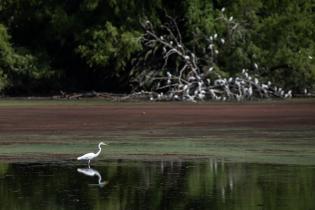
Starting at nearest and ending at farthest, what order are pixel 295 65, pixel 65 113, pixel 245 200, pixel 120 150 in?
pixel 245 200, pixel 120 150, pixel 65 113, pixel 295 65

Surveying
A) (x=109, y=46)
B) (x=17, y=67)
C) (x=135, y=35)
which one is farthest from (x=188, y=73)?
(x=17, y=67)

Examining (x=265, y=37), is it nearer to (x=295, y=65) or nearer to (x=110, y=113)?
(x=295, y=65)

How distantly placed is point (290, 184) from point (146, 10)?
28.3 meters

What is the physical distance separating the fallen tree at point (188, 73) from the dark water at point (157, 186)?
20769mm

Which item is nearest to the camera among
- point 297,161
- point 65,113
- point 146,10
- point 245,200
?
point 245,200

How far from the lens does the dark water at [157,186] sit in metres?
11.3

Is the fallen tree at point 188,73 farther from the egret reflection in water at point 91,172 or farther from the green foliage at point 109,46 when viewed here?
the egret reflection in water at point 91,172

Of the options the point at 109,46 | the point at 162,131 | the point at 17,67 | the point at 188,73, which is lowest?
the point at 162,131

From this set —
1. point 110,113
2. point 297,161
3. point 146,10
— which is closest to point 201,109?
point 110,113

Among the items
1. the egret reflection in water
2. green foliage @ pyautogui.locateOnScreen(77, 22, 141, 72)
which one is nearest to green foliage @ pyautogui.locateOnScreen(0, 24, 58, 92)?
green foliage @ pyautogui.locateOnScreen(77, 22, 141, 72)

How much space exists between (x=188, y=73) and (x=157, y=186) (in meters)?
25.4

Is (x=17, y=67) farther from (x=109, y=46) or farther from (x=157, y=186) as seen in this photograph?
(x=157, y=186)

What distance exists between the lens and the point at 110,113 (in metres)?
29.1

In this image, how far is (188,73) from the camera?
38.2 metres
